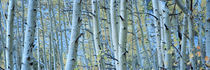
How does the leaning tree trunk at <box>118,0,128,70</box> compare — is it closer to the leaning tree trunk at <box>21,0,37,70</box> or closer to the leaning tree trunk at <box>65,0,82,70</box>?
the leaning tree trunk at <box>65,0,82,70</box>

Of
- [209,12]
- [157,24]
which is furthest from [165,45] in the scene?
[209,12]

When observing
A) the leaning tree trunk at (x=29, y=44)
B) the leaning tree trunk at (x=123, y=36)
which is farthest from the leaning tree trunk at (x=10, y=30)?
the leaning tree trunk at (x=123, y=36)

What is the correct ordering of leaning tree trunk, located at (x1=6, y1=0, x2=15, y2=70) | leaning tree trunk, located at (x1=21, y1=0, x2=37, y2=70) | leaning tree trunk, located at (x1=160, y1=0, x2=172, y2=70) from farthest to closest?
1. leaning tree trunk, located at (x1=160, y1=0, x2=172, y2=70)
2. leaning tree trunk, located at (x1=6, y1=0, x2=15, y2=70)
3. leaning tree trunk, located at (x1=21, y1=0, x2=37, y2=70)

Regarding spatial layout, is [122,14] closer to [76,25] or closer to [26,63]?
[76,25]

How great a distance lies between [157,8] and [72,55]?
214 centimetres

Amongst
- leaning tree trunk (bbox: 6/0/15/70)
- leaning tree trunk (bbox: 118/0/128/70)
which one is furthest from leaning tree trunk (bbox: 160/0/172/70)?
leaning tree trunk (bbox: 6/0/15/70)

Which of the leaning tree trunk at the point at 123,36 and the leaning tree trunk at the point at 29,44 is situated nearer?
the leaning tree trunk at the point at 29,44

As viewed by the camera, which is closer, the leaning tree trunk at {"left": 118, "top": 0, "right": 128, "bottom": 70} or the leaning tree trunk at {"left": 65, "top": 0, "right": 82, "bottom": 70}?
the leaning tree trunk at {"left": 65, "top": 0, "right": 82, "bottom": 70}

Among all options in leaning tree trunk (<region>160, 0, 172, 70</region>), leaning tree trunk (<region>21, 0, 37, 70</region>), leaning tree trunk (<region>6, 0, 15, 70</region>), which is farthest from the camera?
leaning tree trunk (<region>160, 0, 172, 70</region>)

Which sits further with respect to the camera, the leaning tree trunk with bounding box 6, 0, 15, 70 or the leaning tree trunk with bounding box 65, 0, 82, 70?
the leaning tree trunk with bounding box 6, 0, 15, 70

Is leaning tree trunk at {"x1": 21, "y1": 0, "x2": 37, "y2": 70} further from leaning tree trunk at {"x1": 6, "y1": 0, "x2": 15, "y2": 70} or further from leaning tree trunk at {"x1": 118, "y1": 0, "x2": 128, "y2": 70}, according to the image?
leaning tree trunk at {"x1": 118, "y1": 0, "x2": 128, "y2": 70}

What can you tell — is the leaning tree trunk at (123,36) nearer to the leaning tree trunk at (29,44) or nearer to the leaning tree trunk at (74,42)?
the leaning tree trunk at (74,42)

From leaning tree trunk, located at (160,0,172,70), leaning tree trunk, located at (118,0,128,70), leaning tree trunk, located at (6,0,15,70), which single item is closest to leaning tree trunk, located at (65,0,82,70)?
leaning tree trunk, located at (6,0,15,70)

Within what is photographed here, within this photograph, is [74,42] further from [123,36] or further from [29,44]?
[123,36]
